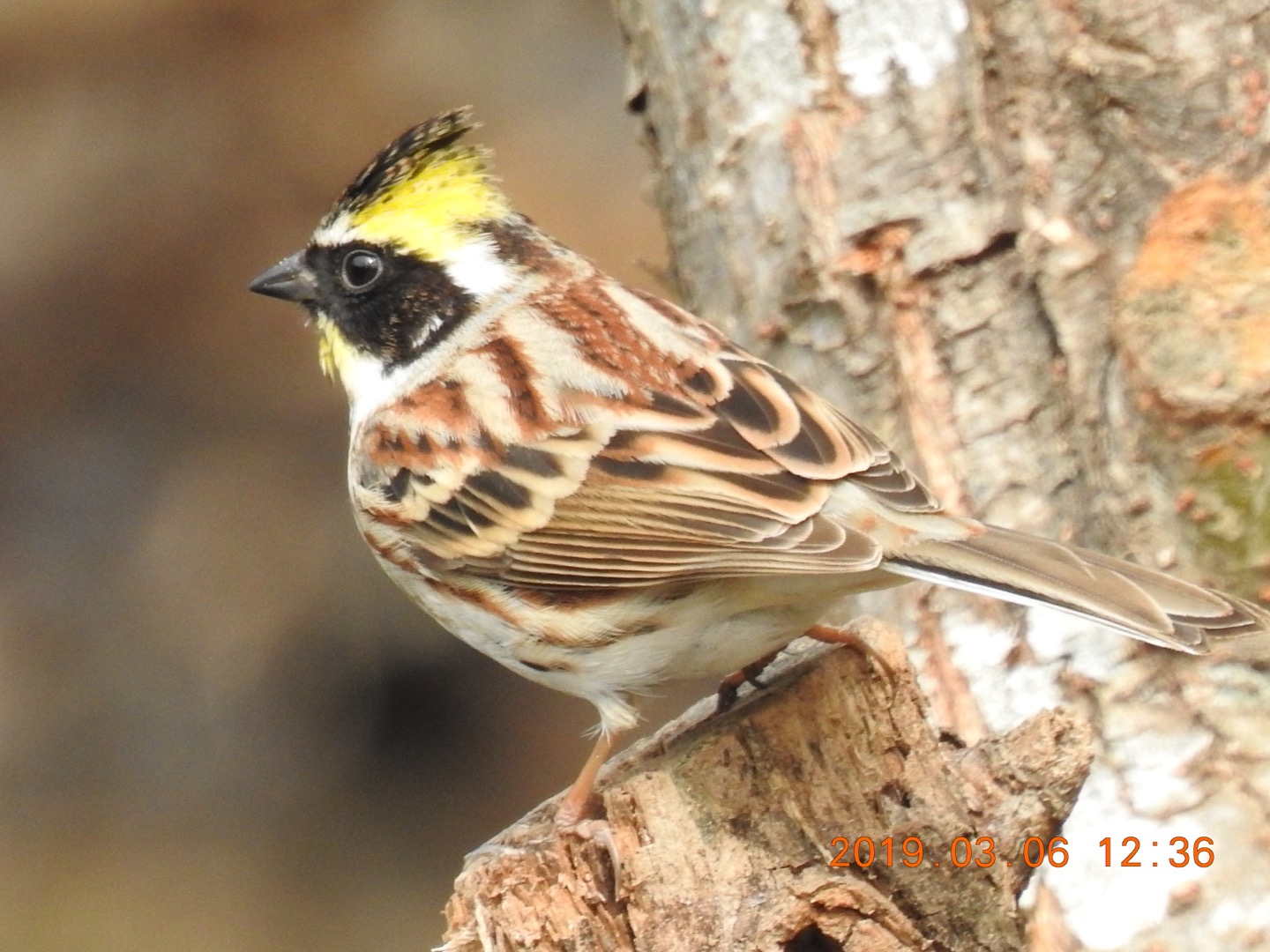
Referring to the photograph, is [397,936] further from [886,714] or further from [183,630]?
[886,714]

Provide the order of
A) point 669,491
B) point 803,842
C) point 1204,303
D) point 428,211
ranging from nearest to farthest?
point 803,842 < point 669,491 < point 1204,303 < point 428,211

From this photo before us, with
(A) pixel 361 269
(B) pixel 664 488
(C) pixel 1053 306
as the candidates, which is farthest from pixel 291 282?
(C) pixel 1053 306

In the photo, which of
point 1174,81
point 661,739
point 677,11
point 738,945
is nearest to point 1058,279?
point 1174,81

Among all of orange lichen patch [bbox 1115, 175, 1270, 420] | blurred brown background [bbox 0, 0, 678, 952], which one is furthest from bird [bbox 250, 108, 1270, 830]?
blurred brown background [bbox 0, 0, 678, 952]

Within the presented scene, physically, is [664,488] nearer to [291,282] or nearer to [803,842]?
[803,842]

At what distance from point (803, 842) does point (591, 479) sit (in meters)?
0.97

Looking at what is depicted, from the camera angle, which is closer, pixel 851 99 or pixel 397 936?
pixel 851 99

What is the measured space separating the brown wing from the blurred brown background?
354cm

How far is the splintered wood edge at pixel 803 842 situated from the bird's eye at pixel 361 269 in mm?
1672

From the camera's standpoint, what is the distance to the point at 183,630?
7551 mm

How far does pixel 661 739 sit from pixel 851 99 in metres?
1.95

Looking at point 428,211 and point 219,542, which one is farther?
point 219,542

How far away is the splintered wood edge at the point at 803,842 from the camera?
10.3 ft

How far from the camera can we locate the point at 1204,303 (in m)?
4.25
